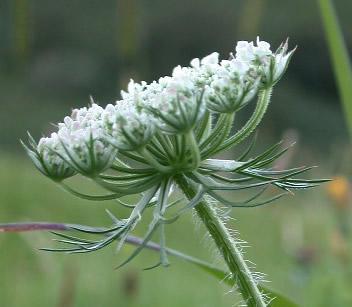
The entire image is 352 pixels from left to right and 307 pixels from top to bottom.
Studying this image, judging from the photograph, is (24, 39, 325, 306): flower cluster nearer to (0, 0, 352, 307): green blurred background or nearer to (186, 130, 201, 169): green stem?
(186, 130, 201, 169): green stem

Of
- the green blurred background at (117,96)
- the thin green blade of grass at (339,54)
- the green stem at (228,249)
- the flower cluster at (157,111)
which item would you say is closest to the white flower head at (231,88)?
the flower cluster at (157,111)

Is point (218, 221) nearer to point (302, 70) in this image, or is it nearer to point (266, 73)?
point (266, 73)

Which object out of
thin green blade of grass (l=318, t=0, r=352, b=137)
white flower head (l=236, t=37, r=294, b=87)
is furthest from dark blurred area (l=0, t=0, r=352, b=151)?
white flower head (l=236, t=37, r=294, b=87)

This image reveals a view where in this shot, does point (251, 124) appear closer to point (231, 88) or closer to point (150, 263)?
point (231, 88)

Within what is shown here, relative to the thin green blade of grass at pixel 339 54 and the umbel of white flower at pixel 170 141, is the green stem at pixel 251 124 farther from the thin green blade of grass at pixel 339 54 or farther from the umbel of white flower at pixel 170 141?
the thin green blade of grass at pixel 339 54

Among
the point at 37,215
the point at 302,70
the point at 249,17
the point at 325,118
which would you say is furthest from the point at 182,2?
the point at 249,17

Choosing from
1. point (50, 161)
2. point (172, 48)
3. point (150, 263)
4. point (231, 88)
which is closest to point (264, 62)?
point (231, 88)
